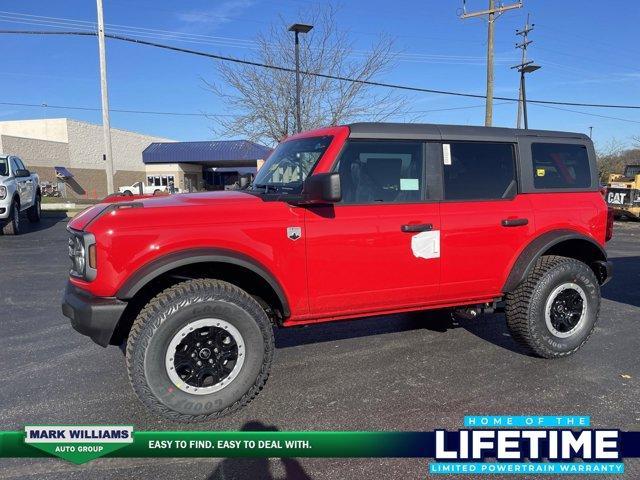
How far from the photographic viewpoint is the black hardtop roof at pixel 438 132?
3650 millimetres

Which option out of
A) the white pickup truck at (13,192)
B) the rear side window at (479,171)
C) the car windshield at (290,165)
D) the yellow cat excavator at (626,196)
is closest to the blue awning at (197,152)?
the white pickup truck at (13,192)

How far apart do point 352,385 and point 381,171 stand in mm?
1699

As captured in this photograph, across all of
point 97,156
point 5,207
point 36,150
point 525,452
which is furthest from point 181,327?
point 97,156

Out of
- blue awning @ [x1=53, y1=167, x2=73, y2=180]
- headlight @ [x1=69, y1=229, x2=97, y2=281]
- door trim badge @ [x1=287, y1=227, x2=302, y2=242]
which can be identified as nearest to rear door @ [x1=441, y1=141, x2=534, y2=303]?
door trim badge @ [x1=287, y1=227, x2=302, y2=242]

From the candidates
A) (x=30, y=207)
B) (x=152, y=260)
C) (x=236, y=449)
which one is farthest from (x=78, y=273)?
(x=30, y=207)

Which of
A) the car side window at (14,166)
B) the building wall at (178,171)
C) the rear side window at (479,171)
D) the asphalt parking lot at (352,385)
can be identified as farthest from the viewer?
the building wall at (178,171)

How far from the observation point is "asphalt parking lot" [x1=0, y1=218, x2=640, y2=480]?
2684 millimetres

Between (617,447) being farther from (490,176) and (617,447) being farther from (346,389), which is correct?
(490,176)

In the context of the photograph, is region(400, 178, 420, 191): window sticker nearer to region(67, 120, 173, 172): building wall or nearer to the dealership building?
the dealership building

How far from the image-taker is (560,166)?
4.38m

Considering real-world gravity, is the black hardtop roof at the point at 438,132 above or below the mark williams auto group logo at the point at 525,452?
above

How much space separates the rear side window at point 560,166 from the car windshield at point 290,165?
6.51 feet

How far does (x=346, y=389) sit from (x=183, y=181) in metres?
44.5

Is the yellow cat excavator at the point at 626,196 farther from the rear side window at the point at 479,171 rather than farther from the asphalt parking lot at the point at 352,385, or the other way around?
the rear side window at the point at 479,171
